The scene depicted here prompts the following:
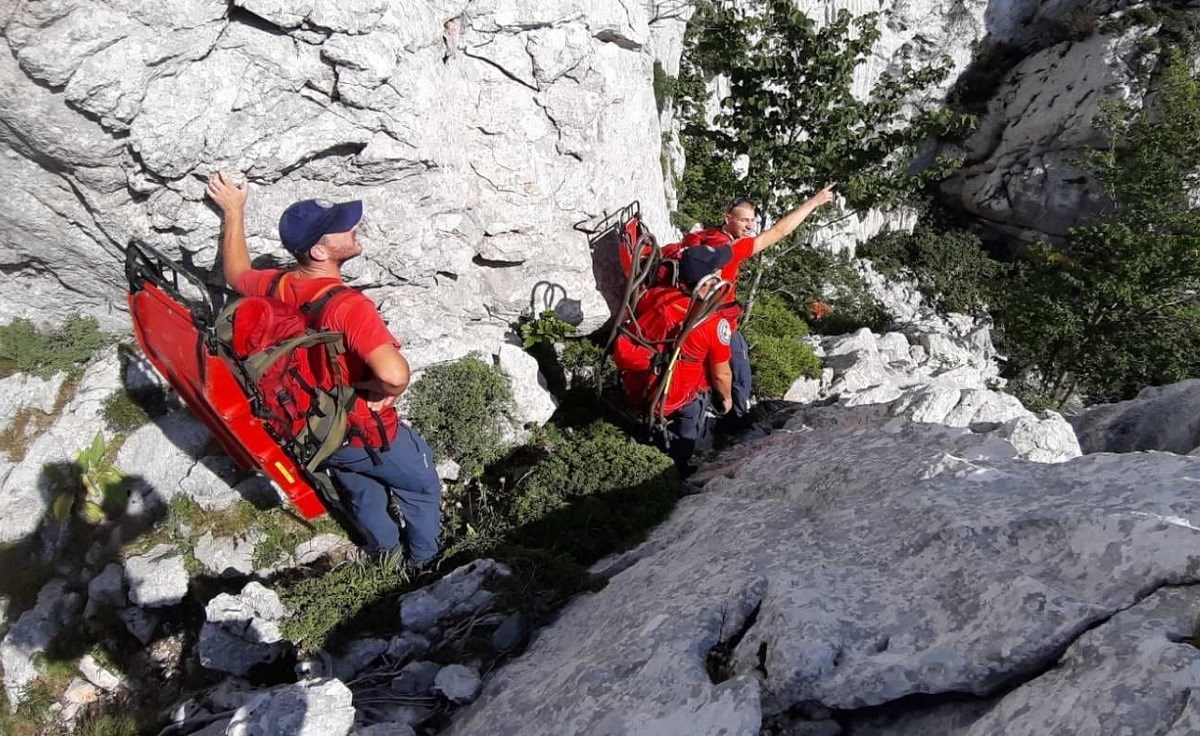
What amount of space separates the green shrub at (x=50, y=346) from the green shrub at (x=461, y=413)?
2.75m

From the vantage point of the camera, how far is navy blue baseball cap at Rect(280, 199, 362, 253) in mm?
3975

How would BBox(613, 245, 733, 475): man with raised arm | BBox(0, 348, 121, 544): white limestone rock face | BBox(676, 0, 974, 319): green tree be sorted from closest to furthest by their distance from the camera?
BBox(0, 348, 121, 544): white limestone rock face
BBox(613, 245, 733, 475): man with raised arm
BBox(676, 0, 974, 319): green tree

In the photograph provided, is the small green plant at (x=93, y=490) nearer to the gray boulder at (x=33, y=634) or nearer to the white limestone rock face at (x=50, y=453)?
the white limestone rock face at (x=50, y=453)

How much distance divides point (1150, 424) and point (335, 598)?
8201 millimetres

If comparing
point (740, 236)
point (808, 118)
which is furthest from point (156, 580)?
point (808, 118)

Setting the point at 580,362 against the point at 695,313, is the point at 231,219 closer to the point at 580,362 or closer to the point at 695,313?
the point at 695,313

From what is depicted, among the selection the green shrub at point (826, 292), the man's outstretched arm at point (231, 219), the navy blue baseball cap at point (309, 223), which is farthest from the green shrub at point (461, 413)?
the green shrub at point (826, 292)

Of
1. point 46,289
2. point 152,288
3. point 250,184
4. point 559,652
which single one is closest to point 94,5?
point 250,184

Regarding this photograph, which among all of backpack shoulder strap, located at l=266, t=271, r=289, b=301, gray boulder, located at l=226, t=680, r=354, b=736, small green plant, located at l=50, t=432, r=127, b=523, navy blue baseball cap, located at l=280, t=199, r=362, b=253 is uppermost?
navy blue baseball cap, located at l=280, t=199, r=362, b=253

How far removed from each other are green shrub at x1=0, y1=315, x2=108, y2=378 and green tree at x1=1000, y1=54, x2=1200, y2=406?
14719mm

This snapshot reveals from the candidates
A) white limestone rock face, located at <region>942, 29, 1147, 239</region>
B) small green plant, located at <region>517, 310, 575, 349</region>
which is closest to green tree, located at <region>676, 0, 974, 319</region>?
small green plant, located at <region>517, 310, 575, 349</region>

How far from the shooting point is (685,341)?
5988 mm

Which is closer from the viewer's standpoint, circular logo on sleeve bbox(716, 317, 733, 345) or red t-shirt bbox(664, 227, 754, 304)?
circular logo on sleeve bbox(716, 317, 733, 345)

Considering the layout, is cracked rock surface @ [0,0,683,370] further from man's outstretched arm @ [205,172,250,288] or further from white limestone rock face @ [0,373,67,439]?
white limestone rock face @ [0,373,67,439]
